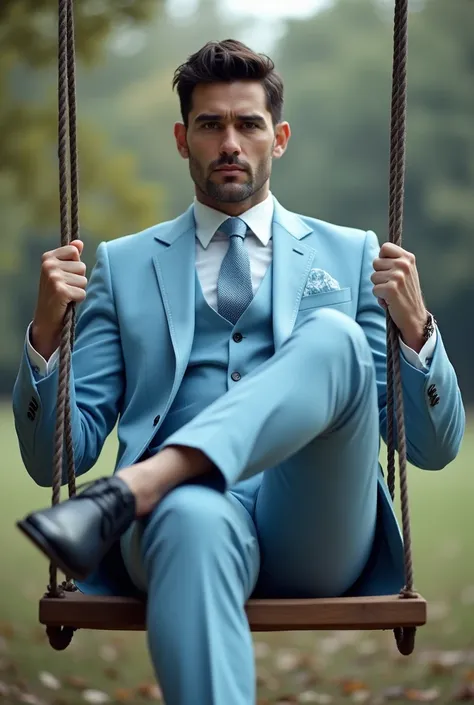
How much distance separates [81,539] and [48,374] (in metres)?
0.55

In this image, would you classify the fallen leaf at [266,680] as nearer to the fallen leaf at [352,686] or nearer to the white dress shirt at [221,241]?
the fallen leaf at [352,686]

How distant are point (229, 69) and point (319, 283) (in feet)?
1.67

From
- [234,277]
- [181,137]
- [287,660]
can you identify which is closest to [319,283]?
[234,277]

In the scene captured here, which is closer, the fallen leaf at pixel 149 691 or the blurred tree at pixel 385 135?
the fallen leaf at pixel 149 691

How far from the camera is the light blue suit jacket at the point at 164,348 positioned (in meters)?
2.47

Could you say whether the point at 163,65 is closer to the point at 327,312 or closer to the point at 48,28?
the point at 48,28

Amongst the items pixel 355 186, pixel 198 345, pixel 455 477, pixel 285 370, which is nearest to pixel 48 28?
pixel 355 186

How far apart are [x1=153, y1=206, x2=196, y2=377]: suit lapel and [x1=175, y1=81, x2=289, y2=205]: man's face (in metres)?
0.11

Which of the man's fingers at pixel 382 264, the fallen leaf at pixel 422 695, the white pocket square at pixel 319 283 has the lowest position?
the fallen leaf at pixel 422 695

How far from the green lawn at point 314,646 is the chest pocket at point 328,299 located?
318cm

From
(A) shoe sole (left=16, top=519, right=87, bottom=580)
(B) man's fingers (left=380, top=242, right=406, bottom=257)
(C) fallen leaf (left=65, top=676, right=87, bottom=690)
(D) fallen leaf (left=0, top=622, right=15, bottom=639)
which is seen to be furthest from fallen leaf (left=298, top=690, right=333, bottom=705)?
(A) shoe sole (left=16, top=519, right=87, bottom=580)

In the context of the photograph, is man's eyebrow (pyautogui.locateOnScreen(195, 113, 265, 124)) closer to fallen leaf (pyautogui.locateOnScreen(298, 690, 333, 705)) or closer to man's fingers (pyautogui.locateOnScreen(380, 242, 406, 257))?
man's fingers (pyautogui.locateOnScreen(380, 242, 406, 257))

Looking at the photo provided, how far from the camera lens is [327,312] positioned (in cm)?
221

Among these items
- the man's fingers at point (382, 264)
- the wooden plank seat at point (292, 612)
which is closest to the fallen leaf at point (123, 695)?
the wooden plank seat at point (292, 612)
